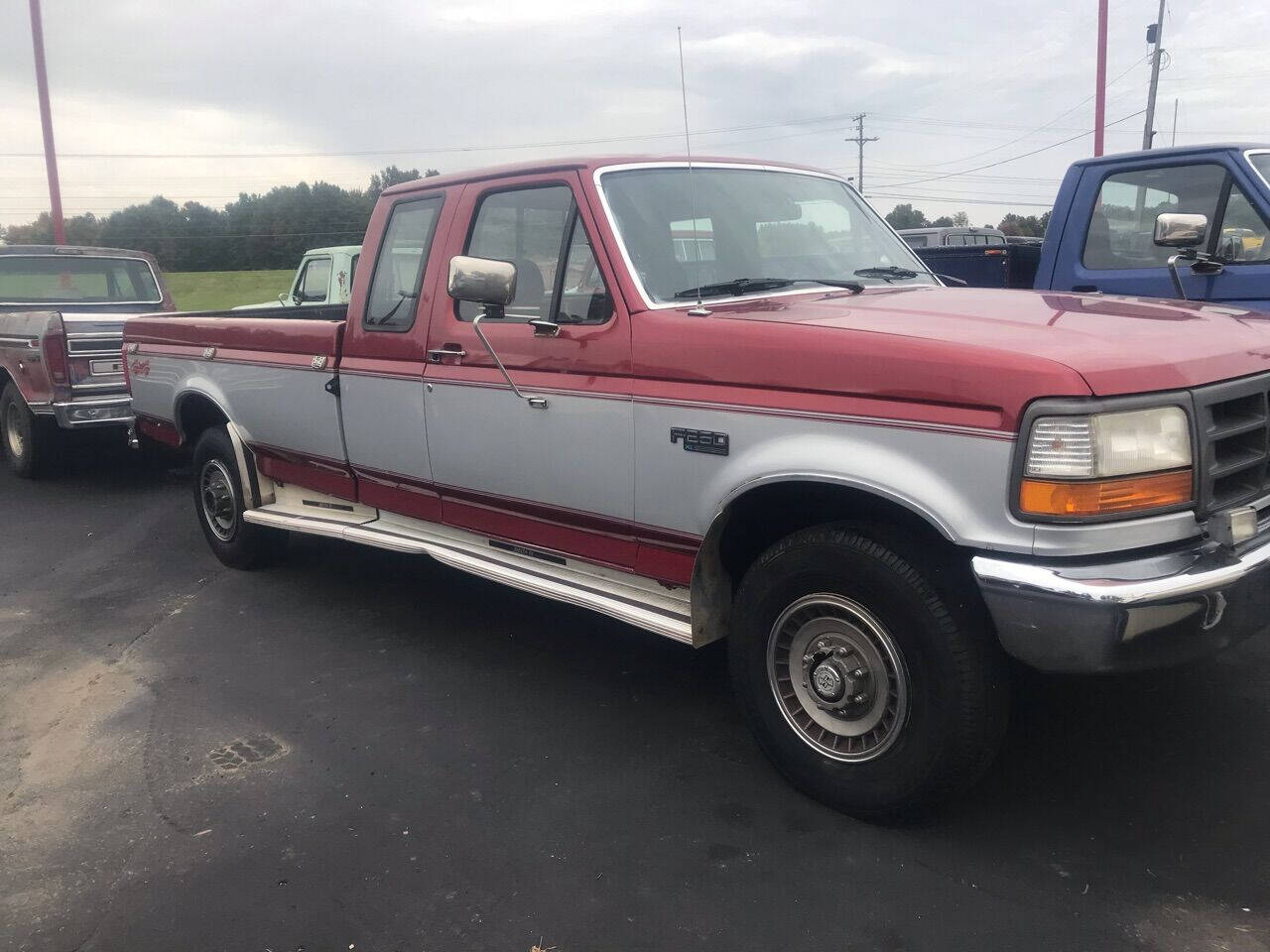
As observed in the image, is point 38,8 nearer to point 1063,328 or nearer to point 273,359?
point 273,359

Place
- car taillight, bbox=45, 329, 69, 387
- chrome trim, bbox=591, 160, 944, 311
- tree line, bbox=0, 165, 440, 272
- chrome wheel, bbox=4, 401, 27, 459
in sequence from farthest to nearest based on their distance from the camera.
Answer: tree line, bbox=0, 165, 440, 272
chrome wheel, bbox=4, 401, 27, 459
car taillight, bbox=45, 329, 69, 387
chrome trim, bbox=591, 160, 944, 311

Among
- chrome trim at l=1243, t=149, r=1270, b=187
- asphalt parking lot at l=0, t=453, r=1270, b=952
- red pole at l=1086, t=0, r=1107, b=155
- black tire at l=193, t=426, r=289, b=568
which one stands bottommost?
asphalt parking lot at l=0, t=453, r=1270, b=952

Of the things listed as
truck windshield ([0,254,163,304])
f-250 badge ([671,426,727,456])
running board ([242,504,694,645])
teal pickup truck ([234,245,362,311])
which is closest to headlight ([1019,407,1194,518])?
f-250 badge ([671,426,727,456])

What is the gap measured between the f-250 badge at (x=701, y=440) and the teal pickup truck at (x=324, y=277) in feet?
33.9

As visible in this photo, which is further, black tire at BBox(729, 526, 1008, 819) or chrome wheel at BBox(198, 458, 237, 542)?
chrome wheel at BBox(198, 458, 237, 542)

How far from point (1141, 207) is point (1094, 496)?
408 centimetres

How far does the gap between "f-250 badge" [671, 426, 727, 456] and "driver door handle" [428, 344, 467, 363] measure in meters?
1.21

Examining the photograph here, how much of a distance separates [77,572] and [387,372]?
3.09m

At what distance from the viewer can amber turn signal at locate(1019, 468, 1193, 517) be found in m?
2.59

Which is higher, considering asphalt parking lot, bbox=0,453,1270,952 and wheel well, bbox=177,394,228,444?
wheel well, bbox=177,394,228,444

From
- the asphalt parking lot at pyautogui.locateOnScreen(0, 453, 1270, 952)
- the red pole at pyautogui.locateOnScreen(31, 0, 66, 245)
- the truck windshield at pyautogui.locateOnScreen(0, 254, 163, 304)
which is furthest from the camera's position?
the red pole at pyautogui.locateOnScreen(31, 0, 66, 245)

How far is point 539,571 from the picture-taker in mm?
4102

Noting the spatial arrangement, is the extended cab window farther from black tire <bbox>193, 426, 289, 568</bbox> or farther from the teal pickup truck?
the teal pickup truck

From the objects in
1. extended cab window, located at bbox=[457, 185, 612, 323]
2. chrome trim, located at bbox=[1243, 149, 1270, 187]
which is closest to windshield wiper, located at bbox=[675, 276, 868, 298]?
extended cab window, located at bbox=[457, 185, 612, 323]
